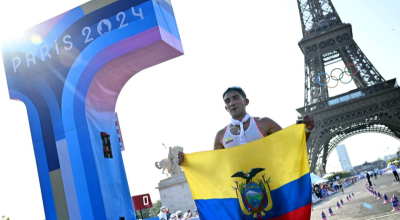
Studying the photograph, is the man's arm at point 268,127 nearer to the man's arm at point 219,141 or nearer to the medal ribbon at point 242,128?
the medal ribbon at point 242,128

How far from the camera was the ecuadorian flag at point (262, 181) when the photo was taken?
4.06m

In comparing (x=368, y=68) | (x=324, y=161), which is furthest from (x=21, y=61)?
(x=324, y=161)

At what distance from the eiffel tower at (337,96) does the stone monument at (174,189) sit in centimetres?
2298

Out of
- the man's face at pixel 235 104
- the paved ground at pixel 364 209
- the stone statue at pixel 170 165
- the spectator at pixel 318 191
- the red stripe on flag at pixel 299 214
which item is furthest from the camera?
the spectator at pixel 318 191

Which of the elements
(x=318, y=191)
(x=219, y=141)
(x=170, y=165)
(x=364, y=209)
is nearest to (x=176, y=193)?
(x=170, y=165)

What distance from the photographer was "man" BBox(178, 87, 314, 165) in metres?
4.41

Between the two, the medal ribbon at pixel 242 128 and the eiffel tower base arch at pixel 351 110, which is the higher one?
the eiffel tower base arch at pixel 351 110

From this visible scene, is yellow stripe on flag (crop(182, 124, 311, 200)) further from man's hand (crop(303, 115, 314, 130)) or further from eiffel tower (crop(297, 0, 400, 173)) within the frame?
eiffel tower (crop(297, 0, 400, 173))

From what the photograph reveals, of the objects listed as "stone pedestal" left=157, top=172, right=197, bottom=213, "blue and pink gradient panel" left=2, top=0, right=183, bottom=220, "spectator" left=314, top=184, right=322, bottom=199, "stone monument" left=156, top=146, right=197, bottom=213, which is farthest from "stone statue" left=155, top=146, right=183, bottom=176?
"blue and pink gradient panel" left=2, top=0, right=183, bottom=220

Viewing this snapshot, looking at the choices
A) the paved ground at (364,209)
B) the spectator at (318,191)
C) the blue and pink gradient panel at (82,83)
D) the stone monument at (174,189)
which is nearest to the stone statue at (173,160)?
the stone monument at (174,189)

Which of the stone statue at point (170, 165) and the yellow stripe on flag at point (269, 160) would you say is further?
the stone statue at point (170, 165)

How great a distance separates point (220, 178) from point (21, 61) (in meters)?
4.10

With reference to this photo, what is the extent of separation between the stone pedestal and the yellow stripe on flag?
862 inches

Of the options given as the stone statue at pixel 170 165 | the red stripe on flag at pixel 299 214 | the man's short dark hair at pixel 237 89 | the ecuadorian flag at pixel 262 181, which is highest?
the stone statue at pixel 170 165
